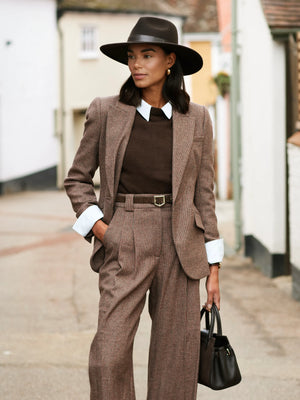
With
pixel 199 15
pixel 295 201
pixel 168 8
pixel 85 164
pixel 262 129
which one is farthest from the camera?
pixel 199 15

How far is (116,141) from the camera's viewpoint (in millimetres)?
3480

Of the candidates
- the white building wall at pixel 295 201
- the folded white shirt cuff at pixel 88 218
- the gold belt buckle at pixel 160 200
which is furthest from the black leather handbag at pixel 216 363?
the white building wall at pixel 295 201

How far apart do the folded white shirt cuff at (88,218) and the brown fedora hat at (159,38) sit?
0.71 metres

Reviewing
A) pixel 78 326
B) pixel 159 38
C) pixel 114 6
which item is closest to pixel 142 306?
pixel 159 38

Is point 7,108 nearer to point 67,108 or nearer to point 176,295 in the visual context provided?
point 67,108

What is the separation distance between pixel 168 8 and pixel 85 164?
26.1 meters

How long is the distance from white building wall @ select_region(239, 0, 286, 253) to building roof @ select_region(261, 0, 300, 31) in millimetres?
287

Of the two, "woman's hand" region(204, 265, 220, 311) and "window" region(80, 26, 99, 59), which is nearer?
"woman's hand" region(204, 265, 220, 311)

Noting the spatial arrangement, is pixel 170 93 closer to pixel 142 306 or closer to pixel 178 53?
pixel 178 53

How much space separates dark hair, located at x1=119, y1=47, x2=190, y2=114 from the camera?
356cm

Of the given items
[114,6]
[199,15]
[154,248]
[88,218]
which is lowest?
[154,248]

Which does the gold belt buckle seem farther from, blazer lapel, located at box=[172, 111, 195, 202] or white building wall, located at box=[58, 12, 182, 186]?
white building wall, located at box=[58, 12, 182, 186]

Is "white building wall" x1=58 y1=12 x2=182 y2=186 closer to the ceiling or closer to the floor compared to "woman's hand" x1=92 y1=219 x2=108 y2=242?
closer to the ceiling

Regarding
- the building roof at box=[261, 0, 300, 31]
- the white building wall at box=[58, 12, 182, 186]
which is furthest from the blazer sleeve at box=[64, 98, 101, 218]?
the white building wall at box=[58, 12, 182, 186]
